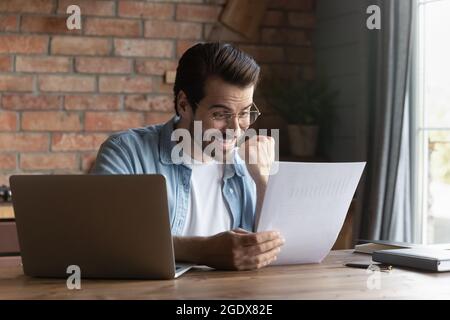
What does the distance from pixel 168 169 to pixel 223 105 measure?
0.77ft

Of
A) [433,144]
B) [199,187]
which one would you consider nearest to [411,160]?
[433,144]

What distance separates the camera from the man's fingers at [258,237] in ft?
5.64

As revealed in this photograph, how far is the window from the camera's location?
10.4 feet

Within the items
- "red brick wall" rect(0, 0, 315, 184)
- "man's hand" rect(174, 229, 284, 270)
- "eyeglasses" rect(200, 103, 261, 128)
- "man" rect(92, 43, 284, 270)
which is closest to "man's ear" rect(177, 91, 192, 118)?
"man" rect(92, 43, 284, 270)

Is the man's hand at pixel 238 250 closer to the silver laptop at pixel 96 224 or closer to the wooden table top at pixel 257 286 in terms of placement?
the wooden table top at pixel 257 286

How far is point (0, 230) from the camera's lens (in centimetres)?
303

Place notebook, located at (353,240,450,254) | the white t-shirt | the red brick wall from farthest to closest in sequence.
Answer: the red brick wall, the white t-shirt, notebook, located at (353,240,450,254)

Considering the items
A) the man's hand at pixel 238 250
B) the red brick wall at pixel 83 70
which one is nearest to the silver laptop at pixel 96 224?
the man's hand at pixel 238 250

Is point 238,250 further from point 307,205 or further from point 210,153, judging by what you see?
point 210,153

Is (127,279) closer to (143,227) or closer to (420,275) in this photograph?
(143,227)

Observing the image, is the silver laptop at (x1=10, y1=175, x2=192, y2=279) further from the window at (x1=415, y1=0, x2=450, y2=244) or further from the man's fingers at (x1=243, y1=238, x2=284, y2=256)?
the window at (x1=415, y1=0, x2=450, y2=244)

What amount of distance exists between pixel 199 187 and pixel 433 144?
1.39 m

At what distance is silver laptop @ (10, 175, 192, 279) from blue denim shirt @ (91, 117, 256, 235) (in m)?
0.35

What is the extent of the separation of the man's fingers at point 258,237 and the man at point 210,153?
279mm
